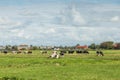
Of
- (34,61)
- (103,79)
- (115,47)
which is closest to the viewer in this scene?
(103,79)

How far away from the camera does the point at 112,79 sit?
2834 centimetres

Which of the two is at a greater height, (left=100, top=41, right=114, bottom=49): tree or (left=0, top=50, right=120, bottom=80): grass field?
(left=100, top=41, right=114, bottom=49): tree

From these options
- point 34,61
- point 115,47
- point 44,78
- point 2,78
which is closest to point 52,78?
point 44,78

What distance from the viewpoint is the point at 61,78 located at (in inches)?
1147

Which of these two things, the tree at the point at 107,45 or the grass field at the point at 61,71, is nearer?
the grass field at the point at 61,71

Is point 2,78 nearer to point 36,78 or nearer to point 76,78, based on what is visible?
point 36,78

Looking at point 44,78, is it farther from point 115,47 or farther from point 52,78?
point 115,47

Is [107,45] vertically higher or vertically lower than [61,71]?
higher

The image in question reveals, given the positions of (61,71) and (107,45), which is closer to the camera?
(61,71)

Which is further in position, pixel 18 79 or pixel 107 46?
pixel 107 46

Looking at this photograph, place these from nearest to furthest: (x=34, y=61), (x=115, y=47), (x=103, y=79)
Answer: (x=103, y=79) < (x=34, y=61) < (x=115, y=47)

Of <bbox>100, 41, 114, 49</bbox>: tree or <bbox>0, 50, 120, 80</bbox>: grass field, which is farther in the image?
<bbox>100, 41, 114, 49</bbox>: tree

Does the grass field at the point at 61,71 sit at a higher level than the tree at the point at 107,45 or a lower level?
lower

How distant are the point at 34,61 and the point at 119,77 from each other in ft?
95.4
